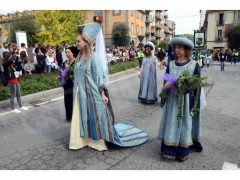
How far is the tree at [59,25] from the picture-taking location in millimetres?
31562

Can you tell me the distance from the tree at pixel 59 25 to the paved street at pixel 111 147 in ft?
84.5

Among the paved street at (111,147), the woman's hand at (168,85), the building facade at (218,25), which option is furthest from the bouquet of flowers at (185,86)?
the building facade at (218,25)

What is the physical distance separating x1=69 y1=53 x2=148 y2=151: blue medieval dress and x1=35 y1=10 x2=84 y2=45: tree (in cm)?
2841

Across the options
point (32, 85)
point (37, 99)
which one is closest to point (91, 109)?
point (37, 99)

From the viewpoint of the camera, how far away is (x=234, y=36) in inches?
1713

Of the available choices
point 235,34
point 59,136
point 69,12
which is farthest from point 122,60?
point 235,34

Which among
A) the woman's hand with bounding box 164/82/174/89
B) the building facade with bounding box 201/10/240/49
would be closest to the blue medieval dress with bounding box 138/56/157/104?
the woman's hand with bounding box 164/82/174/89

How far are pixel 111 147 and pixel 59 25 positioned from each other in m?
29.5

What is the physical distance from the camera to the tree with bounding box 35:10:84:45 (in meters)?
31.6

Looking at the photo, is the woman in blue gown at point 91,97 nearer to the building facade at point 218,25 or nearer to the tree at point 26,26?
the tree at point 26,26

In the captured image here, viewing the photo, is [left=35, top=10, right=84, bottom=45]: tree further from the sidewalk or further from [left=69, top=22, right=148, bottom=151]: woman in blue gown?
[left=69, top=22, right=148, bottom=151]: woman in blue gown

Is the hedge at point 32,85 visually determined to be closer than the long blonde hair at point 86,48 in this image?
No

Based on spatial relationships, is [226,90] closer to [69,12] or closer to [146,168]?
[146,168]

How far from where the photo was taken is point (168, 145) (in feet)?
12.4
